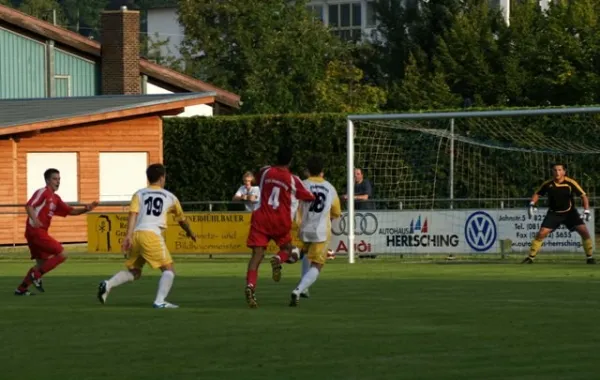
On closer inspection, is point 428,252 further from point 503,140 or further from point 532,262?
point 503,140

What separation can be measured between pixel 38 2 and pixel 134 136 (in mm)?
79410

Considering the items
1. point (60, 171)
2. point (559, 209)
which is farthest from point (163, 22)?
point (559, 209)

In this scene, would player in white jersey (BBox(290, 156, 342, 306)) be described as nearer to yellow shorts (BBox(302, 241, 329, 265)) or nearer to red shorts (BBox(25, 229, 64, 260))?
yellow shorts (BBox(302, 241, 329, 265))

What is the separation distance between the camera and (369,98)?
6103cm

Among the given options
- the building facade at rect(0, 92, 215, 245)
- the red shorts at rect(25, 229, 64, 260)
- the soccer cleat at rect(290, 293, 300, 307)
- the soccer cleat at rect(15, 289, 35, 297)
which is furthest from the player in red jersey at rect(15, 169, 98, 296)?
the building facade at rect(0, 92, 215, 245)

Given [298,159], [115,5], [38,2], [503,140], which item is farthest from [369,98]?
[115,5]

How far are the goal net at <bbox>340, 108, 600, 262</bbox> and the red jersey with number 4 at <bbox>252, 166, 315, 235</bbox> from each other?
11428mm

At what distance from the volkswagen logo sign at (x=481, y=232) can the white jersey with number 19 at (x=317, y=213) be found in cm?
1116

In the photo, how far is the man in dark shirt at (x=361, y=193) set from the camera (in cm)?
3017

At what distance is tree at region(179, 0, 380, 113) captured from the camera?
65.8 metres

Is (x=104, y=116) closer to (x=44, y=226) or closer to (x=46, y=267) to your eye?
(x=44, y=226)

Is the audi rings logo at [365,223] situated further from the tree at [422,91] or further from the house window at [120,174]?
the tree at [422,91]

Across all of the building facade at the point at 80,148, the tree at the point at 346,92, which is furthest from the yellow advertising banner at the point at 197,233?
the tree at the point at 346,92

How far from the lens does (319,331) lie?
14070 mm
